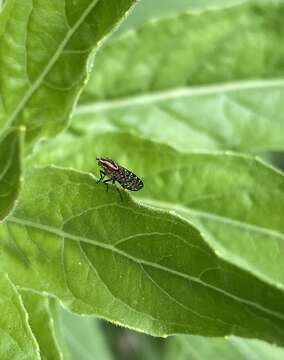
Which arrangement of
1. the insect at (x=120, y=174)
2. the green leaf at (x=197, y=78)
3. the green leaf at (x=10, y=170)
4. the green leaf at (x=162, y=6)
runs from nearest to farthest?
the green leaf at (x=10, y=170)
the insect at (x=120, y=174)
the green leaf at (x=197, y=78)
the green leaf at (x=162, y=6)

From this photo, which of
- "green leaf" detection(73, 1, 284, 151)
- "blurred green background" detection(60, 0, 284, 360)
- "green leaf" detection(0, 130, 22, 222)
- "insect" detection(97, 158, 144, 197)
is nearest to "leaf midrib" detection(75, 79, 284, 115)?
"green leaf" detection(73, 1, 284, 151)

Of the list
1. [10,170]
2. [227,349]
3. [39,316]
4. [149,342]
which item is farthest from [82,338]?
[10,170]

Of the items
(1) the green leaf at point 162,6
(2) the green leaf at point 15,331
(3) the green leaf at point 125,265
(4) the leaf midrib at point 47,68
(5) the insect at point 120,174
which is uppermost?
(1) the green leaf at point 162,6

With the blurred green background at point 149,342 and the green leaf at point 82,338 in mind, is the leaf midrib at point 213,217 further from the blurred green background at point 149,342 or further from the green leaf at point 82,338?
the green leaf at point 82,338

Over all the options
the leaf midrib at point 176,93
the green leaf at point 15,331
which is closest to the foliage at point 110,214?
the green leaf at point 15,331

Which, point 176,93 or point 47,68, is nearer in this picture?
point 47,68

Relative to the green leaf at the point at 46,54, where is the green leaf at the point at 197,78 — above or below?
above

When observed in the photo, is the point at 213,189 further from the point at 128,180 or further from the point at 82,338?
the point at 82,338
